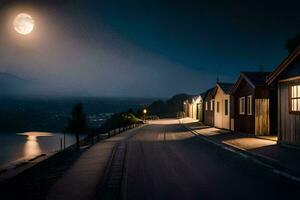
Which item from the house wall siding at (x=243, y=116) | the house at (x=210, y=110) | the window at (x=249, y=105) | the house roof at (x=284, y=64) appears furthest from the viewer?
the house at (x=210, y=110)

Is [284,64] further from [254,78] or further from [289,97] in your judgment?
[254,78]

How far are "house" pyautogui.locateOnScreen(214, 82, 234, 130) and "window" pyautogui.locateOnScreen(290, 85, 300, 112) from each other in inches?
525

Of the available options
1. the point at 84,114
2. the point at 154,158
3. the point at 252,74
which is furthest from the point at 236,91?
the point at 154,158

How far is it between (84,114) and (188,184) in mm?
14079

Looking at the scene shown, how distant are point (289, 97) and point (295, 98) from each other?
15.8 inches

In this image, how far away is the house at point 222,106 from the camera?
3085 cm

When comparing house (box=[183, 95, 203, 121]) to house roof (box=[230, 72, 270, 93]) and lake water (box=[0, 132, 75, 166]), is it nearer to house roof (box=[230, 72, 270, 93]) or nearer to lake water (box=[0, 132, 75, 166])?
lake water (box=[0, 132, 75, 166])

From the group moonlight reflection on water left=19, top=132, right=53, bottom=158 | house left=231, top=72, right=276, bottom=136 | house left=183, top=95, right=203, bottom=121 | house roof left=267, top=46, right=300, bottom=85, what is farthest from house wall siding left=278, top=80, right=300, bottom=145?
house left=183, top=95, right=203, bottom=121

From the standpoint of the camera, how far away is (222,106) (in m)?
33.4

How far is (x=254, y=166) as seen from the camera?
12.0 meters

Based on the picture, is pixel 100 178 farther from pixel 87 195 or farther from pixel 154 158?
pixel 154 158

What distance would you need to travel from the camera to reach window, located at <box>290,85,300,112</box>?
15918mm

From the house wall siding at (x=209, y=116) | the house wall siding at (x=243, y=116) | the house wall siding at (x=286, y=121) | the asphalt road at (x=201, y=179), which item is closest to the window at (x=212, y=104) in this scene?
the house wall siding at (x=209, y=116)

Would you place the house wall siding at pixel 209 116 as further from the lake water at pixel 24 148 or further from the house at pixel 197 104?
the lake water at pixel 24 148
